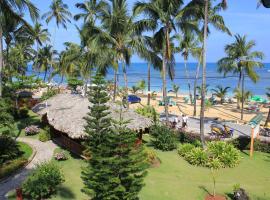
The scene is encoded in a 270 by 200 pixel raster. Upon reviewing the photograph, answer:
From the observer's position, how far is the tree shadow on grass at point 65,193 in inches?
567

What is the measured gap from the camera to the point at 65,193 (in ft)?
48.2

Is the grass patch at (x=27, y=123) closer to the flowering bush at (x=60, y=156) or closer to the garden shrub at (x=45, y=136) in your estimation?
the garden shrub at (x=45, y=136)

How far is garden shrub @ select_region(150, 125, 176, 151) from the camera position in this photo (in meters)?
22.0

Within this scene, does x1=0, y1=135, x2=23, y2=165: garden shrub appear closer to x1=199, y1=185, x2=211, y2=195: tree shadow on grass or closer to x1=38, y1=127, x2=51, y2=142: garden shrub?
x1=38, y1=127, x2=51, y2=142: garden shrub

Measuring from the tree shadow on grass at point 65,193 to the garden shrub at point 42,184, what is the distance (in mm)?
268

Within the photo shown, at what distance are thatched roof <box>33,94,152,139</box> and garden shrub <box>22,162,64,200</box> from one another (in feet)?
11.3

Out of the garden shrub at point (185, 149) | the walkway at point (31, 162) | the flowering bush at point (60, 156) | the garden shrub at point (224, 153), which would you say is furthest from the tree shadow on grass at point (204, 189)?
the walkway at point (31, 162)

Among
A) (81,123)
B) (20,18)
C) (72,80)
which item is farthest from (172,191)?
(72,80)

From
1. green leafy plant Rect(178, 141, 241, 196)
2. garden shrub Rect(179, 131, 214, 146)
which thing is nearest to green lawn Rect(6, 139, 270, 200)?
green leafy plant Rect(178, 141, 241, 196)

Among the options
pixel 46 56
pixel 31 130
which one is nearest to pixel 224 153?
pixel 31 130

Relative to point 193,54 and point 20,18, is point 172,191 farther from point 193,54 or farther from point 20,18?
point 193,54

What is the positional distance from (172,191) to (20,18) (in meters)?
13.7

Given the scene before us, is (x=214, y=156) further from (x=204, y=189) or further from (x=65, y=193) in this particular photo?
(x=65, y=193)

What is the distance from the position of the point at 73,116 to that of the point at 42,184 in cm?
708
